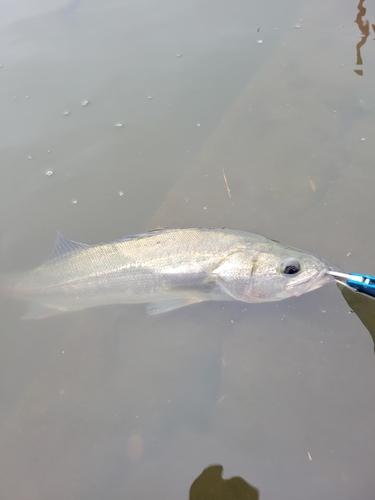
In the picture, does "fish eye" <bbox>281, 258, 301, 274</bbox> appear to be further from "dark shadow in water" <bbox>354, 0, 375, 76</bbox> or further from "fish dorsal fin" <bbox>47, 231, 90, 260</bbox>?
"dark shadow in water" <bbox>354, 0, 375, 76</bbox>

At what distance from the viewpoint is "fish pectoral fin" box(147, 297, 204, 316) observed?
3.54 m

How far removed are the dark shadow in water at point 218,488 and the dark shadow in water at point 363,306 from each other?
1714 millimetres

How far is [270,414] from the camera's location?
303 cm

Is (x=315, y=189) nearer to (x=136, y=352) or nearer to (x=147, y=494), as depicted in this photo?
(x=136, y=352)

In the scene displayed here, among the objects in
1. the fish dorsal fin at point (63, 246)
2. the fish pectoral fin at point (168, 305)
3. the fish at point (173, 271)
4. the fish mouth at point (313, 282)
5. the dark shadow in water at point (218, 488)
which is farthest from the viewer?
the fish dorsal fin at point (63, 246)

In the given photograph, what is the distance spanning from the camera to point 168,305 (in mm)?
3566

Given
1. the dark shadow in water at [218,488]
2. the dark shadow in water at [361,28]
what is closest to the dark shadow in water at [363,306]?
the dark shadow in water at [218,488]

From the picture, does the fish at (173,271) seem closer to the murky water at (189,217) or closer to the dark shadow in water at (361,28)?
the murky water at (189,217)

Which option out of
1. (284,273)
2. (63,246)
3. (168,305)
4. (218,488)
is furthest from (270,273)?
(63,246)

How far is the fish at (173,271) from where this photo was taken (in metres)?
3.28

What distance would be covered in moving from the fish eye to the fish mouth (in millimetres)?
109

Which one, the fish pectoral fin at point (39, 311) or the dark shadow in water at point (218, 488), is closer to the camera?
the dark shadow in water at point (218, 488)

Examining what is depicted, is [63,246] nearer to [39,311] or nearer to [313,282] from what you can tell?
[39,311]

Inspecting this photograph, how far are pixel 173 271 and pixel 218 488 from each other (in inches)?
75.3
